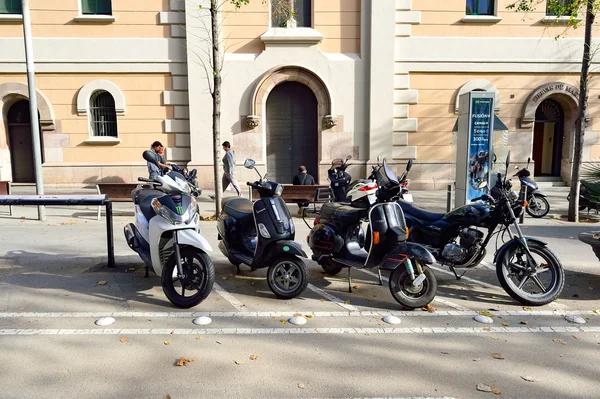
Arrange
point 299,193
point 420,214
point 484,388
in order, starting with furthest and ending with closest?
point 299,193 → point 420,214 → point 484,388

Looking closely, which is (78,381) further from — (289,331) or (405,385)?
(405,385)

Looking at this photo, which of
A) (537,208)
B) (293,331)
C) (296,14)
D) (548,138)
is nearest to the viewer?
(293,331)

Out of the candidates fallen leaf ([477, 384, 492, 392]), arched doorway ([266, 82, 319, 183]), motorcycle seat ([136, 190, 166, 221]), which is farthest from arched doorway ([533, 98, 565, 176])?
fallen leaf ([477, 384, 492, 392])

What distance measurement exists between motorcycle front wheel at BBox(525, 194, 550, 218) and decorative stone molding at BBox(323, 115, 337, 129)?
21.3ft

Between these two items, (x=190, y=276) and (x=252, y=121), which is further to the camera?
(x=252, y=121)

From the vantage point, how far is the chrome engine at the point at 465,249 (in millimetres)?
4887

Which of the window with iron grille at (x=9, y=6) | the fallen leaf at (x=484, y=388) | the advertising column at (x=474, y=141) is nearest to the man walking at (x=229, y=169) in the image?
the advertising column at (x=474, y=141)

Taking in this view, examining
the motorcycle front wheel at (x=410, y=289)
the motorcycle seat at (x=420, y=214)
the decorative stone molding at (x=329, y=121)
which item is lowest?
the motorcycle front wheel at (x=410, y=289)

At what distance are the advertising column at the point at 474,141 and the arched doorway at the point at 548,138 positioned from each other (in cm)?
678

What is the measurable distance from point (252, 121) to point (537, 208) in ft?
28.4

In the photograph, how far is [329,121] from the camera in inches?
562

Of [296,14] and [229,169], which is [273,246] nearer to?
[229,169]

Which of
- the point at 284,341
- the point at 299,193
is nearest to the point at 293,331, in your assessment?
the point at 284,341

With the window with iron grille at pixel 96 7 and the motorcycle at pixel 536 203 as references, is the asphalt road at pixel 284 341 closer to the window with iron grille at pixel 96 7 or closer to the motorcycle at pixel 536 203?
the motorcycle at pixel 536 203
